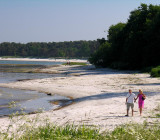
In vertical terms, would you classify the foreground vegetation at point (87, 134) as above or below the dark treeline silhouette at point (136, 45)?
below

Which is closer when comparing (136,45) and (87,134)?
(87,134)

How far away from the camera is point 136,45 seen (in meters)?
56.9

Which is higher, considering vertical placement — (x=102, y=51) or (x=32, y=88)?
(x=102, y=51)

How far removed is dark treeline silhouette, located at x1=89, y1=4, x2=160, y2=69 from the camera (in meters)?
52.9

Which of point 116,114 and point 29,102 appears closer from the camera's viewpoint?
point 116,114

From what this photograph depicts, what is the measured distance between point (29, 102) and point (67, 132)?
13597 mm

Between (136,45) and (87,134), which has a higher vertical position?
(136,45)

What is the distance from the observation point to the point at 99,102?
20.7m

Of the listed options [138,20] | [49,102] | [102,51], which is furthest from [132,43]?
[49,102]

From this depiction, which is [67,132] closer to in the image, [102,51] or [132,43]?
[132,43]

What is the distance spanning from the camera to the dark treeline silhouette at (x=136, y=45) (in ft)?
174

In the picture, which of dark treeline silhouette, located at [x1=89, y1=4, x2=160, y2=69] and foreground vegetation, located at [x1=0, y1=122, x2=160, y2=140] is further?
dark treeline silhouette, located at [x1=89, y1=4, x2=160, y2=69]

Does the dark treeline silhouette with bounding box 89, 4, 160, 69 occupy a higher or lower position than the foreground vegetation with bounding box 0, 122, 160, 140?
higher

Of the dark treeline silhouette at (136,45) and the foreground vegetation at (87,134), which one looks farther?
the dark treeline silhouette at (136,45)
